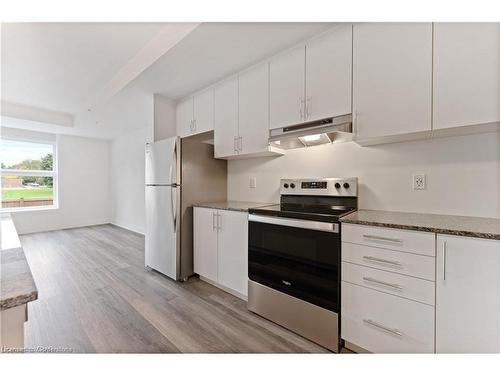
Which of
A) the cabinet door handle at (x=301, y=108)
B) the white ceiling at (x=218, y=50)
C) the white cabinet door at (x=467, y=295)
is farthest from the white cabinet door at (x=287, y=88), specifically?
the white cabinet door at (x=467, y=295)

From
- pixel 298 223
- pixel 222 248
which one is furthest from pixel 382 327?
pixel 222 248

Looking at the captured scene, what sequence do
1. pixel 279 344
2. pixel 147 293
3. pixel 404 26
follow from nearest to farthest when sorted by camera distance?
pixel 404 26, pixel 279 344, pixel 147 293

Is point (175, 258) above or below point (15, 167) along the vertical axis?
below

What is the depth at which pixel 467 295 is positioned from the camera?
3.59 ft

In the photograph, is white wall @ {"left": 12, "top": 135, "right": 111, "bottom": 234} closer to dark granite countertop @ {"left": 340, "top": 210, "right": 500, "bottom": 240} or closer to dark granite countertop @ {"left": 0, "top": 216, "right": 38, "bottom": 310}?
dark granite countertop @ {"left": 0, "top": 216, "right": 38, "bottom": 310}

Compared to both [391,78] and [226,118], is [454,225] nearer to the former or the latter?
[391,78]

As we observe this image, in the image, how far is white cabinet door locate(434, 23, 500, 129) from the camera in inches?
46.2

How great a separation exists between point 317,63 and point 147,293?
2696 millimetres

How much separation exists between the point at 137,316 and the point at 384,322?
6.14ft

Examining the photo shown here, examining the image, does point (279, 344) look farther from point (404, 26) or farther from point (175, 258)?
point (404, 26)

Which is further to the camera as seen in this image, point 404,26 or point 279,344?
point 279,344

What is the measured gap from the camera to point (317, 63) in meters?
1.80
